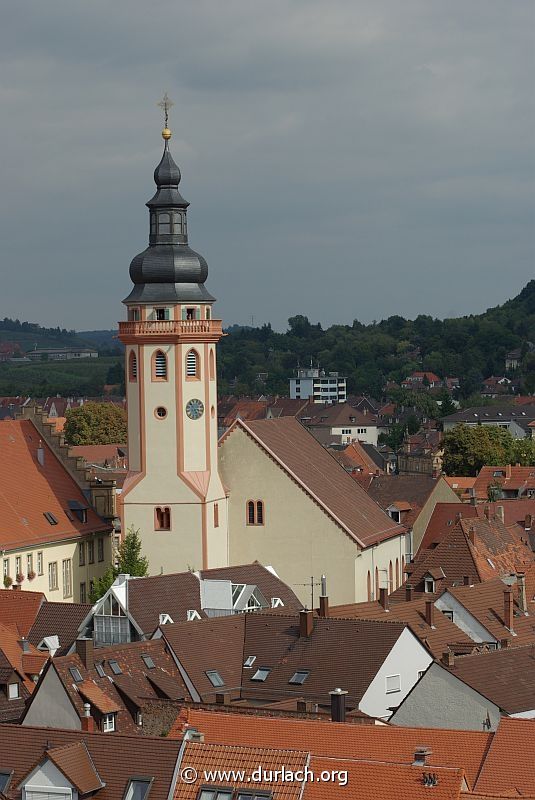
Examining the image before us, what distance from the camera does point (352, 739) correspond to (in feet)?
133

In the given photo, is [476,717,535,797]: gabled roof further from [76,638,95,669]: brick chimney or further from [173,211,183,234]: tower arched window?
[173,211,183,234]: tower arched window

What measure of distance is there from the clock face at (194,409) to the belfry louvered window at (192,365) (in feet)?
3.27

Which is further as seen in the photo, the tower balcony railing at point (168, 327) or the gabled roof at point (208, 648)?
the tower balcony railing at point (168, 327)

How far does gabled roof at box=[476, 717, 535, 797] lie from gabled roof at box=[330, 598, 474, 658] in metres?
15.5

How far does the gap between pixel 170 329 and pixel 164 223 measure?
14.1ft

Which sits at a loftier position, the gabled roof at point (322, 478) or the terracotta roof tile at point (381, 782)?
the gabled roof at point (322, 478)

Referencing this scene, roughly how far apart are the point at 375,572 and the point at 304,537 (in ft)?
14.3

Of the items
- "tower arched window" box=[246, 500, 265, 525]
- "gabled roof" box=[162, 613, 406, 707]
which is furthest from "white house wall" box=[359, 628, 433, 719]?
"tower arched window" box=[246, 500, 265, 525]

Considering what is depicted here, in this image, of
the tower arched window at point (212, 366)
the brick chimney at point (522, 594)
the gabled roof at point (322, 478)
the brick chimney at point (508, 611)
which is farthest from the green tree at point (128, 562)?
the brick chimney at point (508, 611)

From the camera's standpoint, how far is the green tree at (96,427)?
142 m

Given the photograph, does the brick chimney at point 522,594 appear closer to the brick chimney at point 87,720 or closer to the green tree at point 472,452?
the brick chimney at point 87,720

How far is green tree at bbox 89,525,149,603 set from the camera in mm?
73875

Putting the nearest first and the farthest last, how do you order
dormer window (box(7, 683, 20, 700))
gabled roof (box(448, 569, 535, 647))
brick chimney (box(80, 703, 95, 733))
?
brick chimney (box(80, 703, 95, 733)) < dormer window (box(7, 683, 20, 700)) < gabled roof (box(448, 569, 535, 647))

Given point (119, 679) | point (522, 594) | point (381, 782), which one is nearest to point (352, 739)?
point (381, 782)
